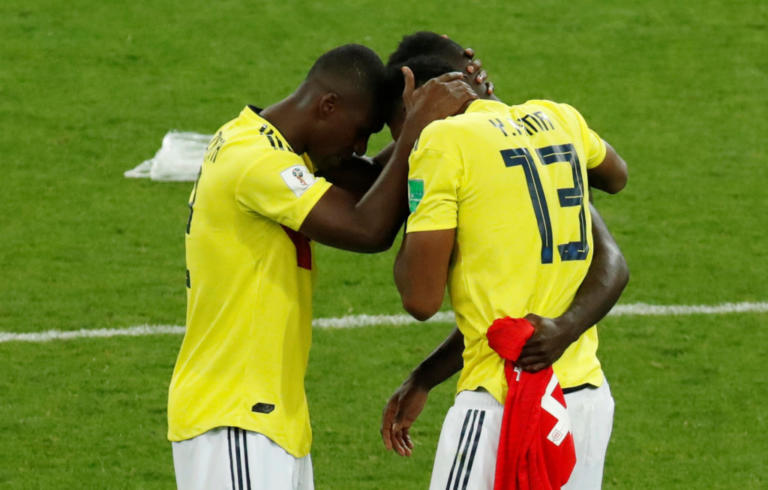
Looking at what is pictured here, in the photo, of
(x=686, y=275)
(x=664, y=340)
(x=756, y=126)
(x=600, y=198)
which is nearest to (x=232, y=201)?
(x=664, y=340)

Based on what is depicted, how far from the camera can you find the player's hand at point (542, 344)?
3514 mm

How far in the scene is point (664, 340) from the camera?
7438 mm

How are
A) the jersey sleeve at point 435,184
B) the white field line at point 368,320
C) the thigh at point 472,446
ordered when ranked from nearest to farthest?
the jersey sleeve at point 435,184
the thigh at point 472,446
the white field line at point 368,320

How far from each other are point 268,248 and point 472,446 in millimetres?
785

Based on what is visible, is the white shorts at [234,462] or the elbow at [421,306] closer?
the elbow at [421,306]

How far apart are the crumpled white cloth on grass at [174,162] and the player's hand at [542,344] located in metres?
6.35

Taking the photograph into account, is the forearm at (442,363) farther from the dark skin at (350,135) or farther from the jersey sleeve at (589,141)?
the jersey sleeve at (589,141)

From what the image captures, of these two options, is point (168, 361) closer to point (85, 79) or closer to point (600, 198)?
point (600, 198)

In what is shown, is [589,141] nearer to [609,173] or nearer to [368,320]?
[609,173]

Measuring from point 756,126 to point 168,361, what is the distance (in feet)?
18.1

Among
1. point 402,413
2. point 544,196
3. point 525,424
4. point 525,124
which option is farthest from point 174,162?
point 525,424

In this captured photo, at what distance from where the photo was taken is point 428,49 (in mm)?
3910

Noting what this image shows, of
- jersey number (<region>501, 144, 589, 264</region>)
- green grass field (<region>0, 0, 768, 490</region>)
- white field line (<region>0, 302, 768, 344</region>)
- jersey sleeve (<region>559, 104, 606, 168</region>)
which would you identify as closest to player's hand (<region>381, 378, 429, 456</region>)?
jersey number (<region>501, 144, 589, 264</region>)

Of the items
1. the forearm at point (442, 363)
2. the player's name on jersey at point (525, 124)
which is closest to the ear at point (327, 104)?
the player's name on jersey at point (525, 124)
